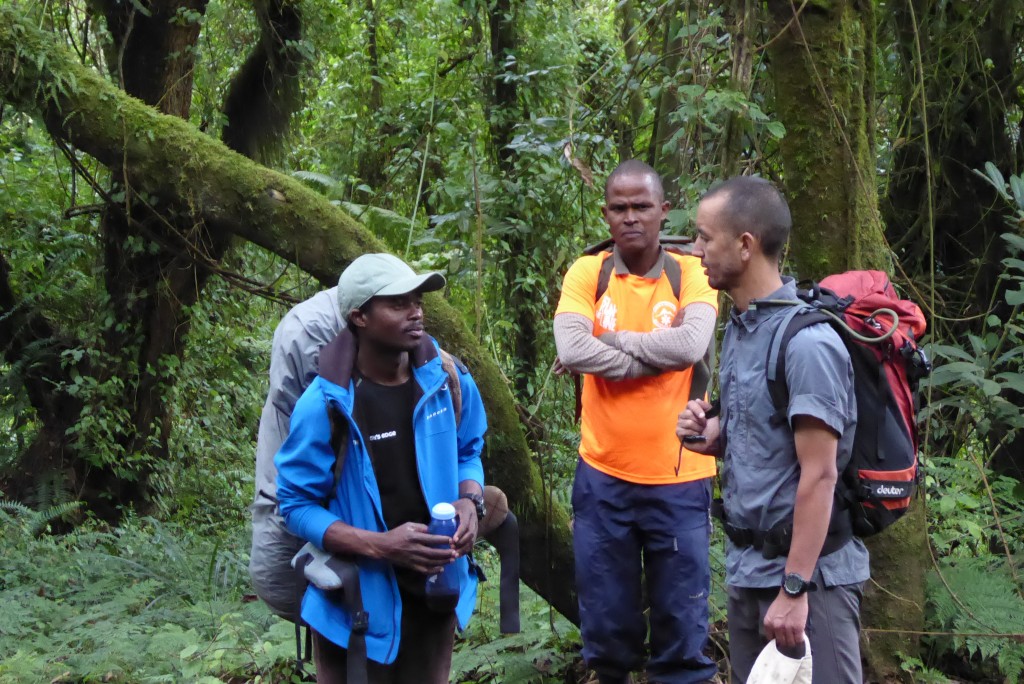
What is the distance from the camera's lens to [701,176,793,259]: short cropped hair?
287cm

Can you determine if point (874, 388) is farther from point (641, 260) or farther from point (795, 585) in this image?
point (641, 260)

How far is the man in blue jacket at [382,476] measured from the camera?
2.98 metres

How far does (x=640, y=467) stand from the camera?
3.92m

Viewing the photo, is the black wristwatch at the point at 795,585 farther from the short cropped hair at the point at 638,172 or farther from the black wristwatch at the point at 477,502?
the short cropped hair at the point at 638,172

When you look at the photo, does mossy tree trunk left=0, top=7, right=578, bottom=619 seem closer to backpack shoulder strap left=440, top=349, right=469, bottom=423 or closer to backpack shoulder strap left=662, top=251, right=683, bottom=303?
backpack shoulder strap left=662, top=251, right=683, bottom=303

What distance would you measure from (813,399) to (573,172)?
4022mm

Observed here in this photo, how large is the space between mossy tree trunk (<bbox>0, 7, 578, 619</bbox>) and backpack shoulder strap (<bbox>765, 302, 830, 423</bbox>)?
2.26 m

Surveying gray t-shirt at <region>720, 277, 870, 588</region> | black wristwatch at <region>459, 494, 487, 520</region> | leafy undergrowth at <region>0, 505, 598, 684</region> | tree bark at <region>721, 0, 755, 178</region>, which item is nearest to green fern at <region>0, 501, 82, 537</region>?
leafy undergrowth at <region>0, 505, 598, 684</region>

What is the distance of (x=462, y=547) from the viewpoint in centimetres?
310

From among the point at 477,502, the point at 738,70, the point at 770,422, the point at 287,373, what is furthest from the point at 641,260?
the point at 287,373

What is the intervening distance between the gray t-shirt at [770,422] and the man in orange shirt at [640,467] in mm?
932

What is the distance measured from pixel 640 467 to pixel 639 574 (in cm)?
47

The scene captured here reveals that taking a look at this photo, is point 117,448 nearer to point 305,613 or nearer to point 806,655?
point 305,613

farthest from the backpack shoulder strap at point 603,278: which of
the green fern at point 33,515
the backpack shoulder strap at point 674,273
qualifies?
the green fern at point 33,515
